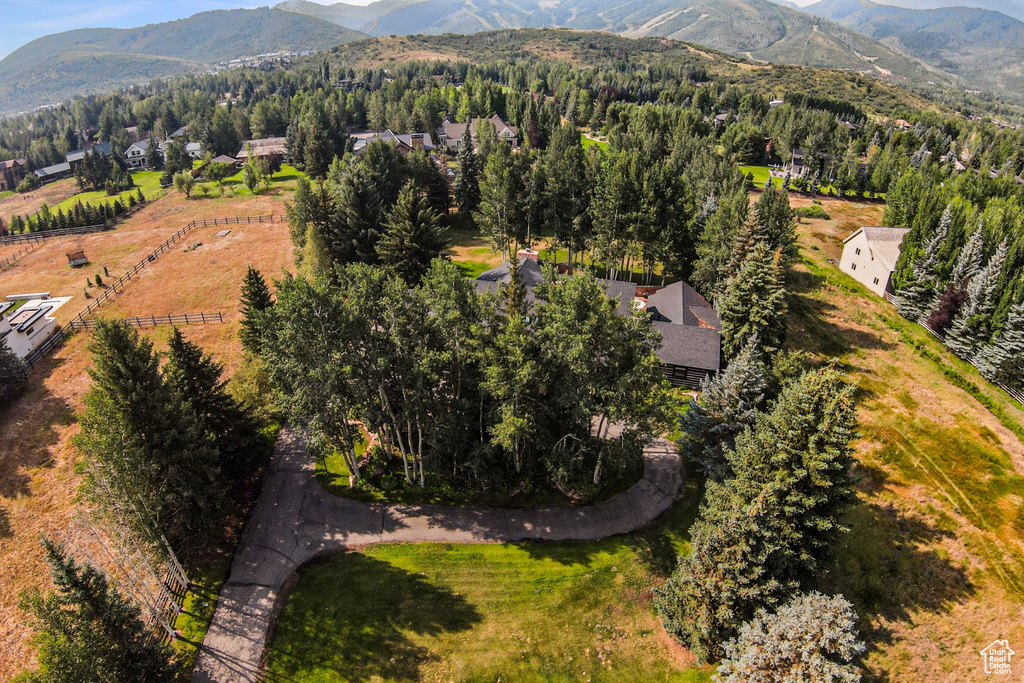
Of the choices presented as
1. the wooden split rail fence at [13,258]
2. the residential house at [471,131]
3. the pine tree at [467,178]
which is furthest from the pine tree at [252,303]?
the residential house at [471,131]

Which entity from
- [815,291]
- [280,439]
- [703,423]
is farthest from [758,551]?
[815,291]

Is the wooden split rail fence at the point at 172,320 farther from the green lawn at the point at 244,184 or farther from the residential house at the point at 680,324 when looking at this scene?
the green lawn at the point at 244,184

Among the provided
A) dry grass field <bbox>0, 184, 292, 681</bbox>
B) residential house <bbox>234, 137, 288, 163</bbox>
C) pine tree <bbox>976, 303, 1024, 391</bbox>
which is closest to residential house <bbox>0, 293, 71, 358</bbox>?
dry grass field <bbox>0, 184, 292, 681</bbox>

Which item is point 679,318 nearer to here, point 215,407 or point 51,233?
point 215,407

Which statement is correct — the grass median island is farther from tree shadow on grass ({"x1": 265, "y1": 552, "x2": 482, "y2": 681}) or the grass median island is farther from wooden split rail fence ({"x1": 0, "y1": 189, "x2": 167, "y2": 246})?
wooden split rail fence ({"x1": 0, "y1": 189, "x2": 167, "y2": 246})

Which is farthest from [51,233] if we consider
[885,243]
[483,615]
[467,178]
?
[885,243]

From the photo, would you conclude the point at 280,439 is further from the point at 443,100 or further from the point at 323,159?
the point at 443,100
